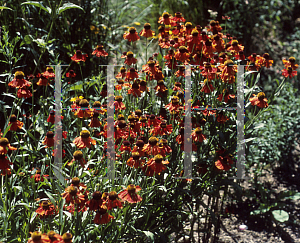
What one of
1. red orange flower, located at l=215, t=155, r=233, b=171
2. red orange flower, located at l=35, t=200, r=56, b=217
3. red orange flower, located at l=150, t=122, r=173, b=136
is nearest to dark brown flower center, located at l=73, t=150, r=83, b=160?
red orange flower, located at l=35, t=200, r=56, b=217

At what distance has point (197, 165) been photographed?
1.99 meters

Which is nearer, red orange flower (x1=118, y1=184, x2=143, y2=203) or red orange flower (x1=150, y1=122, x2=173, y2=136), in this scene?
red orange flower (x1=118, y1=184, x2=143, y2=203)

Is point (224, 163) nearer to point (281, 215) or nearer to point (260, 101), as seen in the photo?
point (260, 101)

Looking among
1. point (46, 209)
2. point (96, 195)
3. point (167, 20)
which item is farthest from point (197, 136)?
point (167, 20)

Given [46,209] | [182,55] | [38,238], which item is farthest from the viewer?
[182,55]

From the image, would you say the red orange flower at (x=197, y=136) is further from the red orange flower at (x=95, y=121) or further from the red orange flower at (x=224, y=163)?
the red orange flower at (x=95, y=121)

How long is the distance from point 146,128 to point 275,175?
173cm

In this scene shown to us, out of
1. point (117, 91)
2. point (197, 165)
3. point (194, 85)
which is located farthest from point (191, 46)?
point (197, 165)

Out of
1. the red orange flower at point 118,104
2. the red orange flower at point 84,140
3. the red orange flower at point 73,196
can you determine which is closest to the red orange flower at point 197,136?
the red orange flower at point 118,104

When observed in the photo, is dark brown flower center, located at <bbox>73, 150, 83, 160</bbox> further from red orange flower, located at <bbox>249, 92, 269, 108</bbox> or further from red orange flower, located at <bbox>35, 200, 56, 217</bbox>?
red orange flower, located at <bbox>249, 92, 269, 108</bbox>

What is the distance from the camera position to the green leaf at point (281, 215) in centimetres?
249

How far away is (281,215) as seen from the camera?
2.54 m

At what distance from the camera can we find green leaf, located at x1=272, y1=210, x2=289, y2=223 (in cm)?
249

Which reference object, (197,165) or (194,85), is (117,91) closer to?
(194,85)
